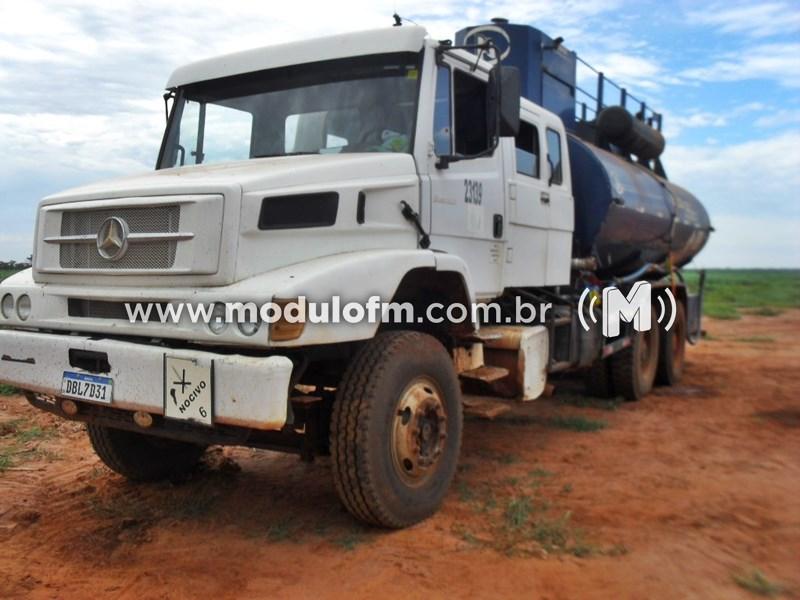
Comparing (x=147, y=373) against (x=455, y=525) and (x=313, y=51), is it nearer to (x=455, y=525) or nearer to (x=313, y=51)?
(x=455, y=525)

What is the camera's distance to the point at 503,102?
4.70 metres

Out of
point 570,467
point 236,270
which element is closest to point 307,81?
point 236,270

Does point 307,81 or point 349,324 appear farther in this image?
point 307,81

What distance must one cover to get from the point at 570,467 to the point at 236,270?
309 cm

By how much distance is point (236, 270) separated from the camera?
12.2 feet

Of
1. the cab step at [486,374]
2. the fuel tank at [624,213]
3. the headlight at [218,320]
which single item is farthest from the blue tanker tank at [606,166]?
the headlight at [218,320]

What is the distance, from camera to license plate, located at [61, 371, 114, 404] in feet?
12.5

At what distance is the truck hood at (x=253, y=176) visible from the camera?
3.84 meters

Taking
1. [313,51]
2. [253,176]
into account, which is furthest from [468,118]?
[253,176]

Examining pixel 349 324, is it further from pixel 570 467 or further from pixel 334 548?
pixel 570 467

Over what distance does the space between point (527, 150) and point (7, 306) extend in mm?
3837

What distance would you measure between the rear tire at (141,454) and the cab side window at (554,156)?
3606 millimetres

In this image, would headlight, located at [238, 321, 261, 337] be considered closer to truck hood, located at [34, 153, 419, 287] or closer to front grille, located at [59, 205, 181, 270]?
truck hood, located at [34, 153, 419, 287]

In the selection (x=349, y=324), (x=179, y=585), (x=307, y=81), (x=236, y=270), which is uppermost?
(x=307, y=81)
